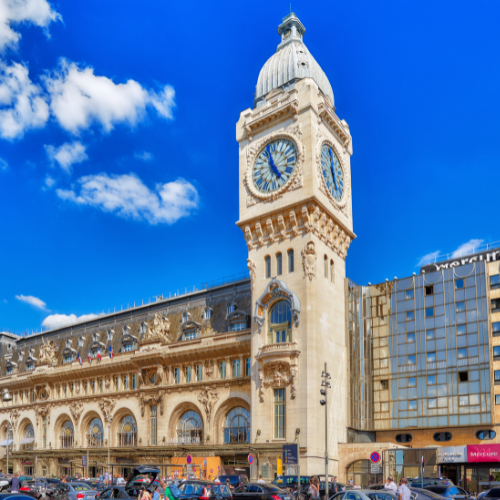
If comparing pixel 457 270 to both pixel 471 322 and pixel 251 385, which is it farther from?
pixel 251 385

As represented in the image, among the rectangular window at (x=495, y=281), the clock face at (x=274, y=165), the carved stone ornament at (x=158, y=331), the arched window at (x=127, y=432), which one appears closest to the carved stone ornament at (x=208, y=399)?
the carved stone ornament at (x=158, y=331)

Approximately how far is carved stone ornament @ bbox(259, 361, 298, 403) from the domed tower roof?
1173 inches

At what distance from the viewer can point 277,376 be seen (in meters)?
56.1

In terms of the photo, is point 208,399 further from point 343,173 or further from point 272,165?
point 343,173

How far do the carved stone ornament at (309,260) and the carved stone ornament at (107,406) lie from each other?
1252 inches

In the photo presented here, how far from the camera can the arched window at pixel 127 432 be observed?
7117cm

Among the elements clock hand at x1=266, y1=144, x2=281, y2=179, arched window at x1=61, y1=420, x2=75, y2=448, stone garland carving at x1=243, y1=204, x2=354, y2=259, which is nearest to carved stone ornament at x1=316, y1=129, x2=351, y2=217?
stone garland carving at x1=243, y1=204, x2=354, y2=259

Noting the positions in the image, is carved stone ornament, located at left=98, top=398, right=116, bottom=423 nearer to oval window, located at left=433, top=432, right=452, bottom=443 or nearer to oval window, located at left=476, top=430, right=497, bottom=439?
oval window, located at left=433, top=432, right=452, bottom=443

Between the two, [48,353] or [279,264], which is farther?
[48,353]

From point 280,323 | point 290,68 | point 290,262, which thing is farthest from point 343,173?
point 280,323

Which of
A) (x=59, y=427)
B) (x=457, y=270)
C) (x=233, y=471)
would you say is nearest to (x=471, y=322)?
(x=457, y=270)

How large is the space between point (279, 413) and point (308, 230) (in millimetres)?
17231

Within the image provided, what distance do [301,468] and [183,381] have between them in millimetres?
19555

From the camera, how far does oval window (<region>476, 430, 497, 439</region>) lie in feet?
188
